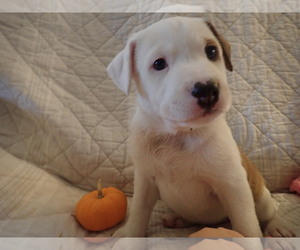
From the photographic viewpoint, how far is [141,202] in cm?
77

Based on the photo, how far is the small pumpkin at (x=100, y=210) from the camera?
69cm

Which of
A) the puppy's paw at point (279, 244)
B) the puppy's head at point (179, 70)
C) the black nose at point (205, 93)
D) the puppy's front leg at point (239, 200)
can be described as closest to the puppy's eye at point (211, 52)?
the puppy's head at point (179, 70)

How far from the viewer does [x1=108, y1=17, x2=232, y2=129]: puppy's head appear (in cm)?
54

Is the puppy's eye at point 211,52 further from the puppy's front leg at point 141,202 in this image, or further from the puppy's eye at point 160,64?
the puppy's front leg at point 141,202

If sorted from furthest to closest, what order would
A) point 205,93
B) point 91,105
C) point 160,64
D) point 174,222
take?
point 91,105, point 174,222, point 160,64, point 205,93

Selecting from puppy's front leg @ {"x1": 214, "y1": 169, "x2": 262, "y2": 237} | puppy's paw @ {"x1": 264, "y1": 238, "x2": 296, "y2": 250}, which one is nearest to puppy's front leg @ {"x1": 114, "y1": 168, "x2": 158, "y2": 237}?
puppy's front leg @ {"x1": 214, "y1": 169, "x2": 262, "y2": 237}

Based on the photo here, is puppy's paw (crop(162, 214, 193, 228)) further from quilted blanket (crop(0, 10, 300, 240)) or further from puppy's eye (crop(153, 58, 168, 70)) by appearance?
puppy's eye (crop(153, 58, 168, 70))

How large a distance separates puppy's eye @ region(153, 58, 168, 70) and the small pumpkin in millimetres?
333

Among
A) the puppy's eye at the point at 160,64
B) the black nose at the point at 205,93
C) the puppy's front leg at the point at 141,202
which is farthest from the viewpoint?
the puppy's front leg at the point at 141,202

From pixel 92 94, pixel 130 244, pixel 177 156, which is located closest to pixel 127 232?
pixel 130 244

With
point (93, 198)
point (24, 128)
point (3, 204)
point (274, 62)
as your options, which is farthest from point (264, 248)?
point (24, 128)

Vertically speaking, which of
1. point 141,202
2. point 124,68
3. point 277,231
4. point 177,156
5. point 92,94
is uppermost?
point 124,68

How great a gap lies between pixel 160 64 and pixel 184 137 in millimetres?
182

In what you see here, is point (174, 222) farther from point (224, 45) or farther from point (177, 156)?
point (224, 45)
